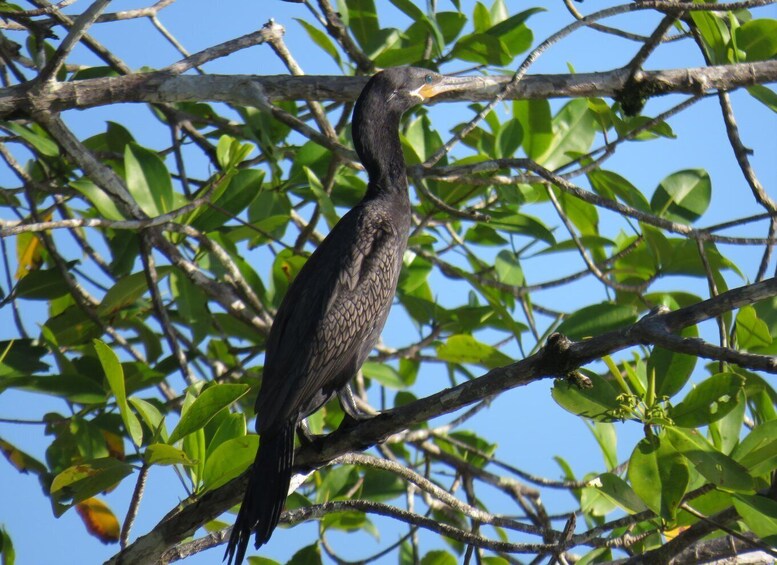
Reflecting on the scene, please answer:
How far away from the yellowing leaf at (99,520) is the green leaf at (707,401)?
2435 millimetres

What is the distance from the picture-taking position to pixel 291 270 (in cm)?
467

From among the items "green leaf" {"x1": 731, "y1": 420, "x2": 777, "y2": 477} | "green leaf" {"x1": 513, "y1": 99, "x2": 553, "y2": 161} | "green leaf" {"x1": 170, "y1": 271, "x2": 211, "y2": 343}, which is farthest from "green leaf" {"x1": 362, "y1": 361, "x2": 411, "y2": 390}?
"green leaf" {"x1": 731, "y1": 420, "x2": 777, "y2": 477}

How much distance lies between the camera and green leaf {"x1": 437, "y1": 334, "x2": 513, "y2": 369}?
407 centimetres

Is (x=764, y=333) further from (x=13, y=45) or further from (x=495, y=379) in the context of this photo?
(x=13, y=45)

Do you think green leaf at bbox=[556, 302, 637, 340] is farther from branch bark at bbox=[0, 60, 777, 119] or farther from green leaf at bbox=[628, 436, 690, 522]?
green leaf at bbox=[628, 436, 690, 522]

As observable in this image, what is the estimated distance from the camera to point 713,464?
9.55ft

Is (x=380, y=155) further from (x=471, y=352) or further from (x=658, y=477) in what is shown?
(x=658, y=477)

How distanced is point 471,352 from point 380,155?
890mm

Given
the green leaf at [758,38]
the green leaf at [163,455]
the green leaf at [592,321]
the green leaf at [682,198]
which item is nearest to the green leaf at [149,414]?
the green leaf at [163,455]

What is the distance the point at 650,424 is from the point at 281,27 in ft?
7.02

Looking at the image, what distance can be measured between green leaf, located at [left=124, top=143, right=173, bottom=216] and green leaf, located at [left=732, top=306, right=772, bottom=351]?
7.28ft

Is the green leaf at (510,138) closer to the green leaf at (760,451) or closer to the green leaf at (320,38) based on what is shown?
the green leaf at (320,38)

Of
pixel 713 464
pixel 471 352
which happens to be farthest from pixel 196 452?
pixel 713 464

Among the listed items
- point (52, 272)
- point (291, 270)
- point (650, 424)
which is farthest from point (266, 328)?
point (650, 424)
